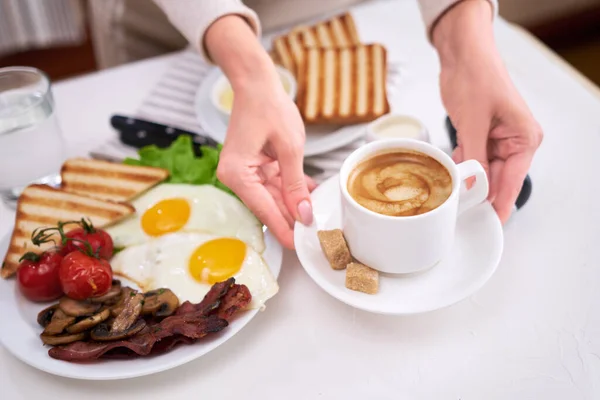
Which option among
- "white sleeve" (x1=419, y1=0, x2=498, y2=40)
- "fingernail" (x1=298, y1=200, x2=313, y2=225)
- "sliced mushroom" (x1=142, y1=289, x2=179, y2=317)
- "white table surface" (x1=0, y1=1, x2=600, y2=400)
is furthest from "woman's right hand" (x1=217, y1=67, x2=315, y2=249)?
"white sleeve" (x1=419, y1=0, x2=498, y2=40)

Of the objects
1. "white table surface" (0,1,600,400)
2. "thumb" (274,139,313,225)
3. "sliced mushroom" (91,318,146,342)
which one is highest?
"thumb" (274,139,313,225)

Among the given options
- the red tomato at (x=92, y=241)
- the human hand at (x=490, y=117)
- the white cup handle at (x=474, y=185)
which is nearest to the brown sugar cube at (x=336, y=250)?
the white cup handle at (x=474, y=185)

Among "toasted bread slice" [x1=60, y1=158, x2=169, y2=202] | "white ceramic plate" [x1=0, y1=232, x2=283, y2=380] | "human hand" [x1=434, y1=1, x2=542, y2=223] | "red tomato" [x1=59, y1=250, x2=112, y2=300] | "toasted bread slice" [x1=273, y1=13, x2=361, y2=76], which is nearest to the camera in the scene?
"white ceramic plate" [x1=0, y1=232, x2=283, y2=380]

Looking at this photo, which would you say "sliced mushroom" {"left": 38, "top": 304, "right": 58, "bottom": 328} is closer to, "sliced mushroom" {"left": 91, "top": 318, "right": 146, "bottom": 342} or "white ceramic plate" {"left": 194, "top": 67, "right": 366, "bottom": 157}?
"sliced mushroom" {"left": 91, "top": 318, "right": 146, "bottom": 342}

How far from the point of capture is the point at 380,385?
1.09 metres

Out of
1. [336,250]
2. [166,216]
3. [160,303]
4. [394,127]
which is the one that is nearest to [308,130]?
[394,127]

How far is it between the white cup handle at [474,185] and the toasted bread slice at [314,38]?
0.85 meters

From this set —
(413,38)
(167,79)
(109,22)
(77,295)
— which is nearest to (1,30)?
(109,22)

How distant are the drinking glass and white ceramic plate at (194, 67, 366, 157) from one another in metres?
0.38

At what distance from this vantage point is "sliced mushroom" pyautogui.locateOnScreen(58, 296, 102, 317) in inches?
44.8

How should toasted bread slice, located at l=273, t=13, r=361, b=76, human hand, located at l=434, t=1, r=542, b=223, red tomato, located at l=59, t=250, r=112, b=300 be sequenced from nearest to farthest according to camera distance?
red tomato, located at l=59, t=250, r=112, b=300 < human hand, located at l=434, t=1, r=542, b=223 < toasted bread slice, located at l=273, t=13, r=361, b=76

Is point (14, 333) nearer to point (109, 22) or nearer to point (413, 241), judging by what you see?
point (413, 241)

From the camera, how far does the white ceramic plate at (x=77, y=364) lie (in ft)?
3.47

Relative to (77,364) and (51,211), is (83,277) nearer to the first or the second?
(77,364)
